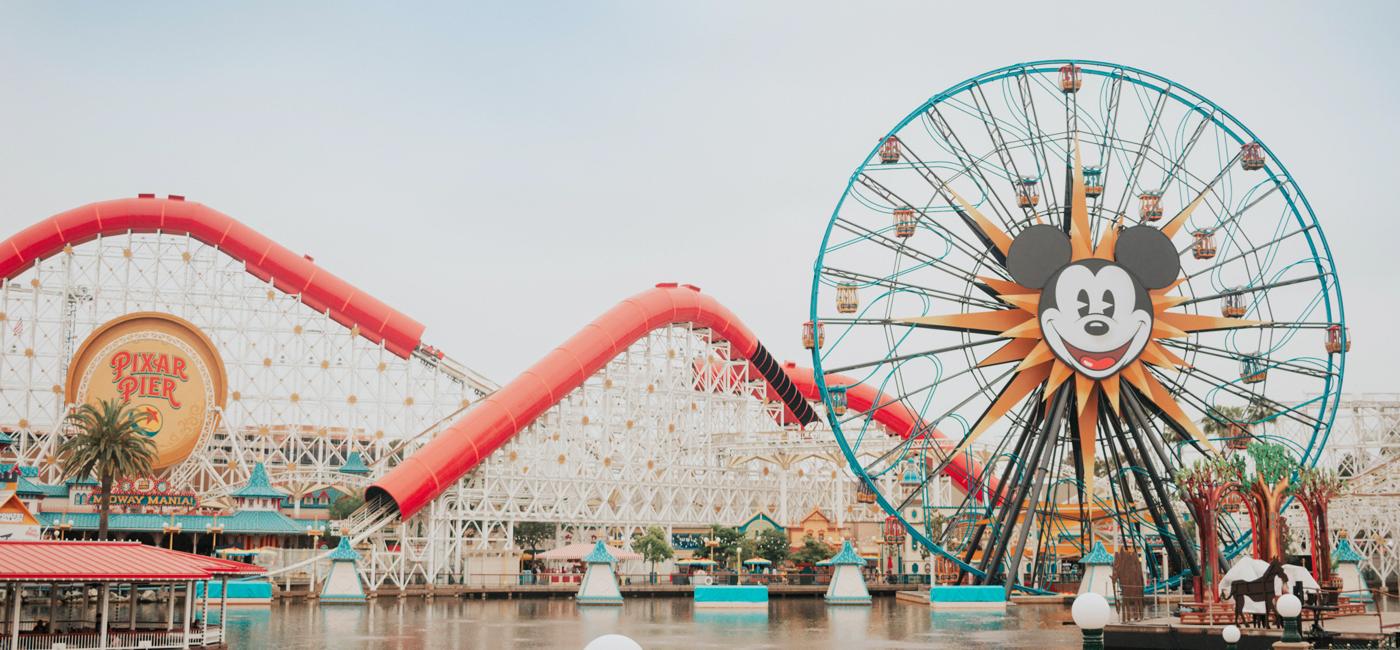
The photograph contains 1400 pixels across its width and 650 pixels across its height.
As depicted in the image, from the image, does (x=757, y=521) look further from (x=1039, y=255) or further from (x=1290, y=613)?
(x=1290, y=613)

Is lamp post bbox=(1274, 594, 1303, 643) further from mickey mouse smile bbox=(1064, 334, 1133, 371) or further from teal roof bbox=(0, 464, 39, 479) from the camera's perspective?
teal roof bbox=(0, 464, 39, 479)

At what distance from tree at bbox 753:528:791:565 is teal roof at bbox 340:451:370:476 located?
634 inches

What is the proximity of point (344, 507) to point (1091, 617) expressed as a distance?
66.2 m

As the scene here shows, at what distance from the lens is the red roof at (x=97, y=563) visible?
21.9m

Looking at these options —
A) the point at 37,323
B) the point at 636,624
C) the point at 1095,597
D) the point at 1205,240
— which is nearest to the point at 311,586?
the point at 37,323

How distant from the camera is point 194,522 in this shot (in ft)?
167

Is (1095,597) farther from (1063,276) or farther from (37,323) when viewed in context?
(37,323)

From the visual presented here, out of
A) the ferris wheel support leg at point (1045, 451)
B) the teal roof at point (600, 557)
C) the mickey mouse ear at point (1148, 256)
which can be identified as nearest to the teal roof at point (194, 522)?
the teal roof at point (600, 557)

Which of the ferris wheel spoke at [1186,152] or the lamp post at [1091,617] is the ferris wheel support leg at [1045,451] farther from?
the lamp post at [1091,617]

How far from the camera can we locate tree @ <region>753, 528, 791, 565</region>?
5866cm

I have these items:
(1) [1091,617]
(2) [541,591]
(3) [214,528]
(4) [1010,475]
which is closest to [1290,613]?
(1) [1091,617]

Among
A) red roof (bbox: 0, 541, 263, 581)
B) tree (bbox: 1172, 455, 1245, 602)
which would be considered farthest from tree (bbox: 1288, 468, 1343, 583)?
red roof (bbox: 0, 541, 263, 581)

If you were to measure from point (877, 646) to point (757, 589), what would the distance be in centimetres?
1549

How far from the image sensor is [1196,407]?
38.0m
